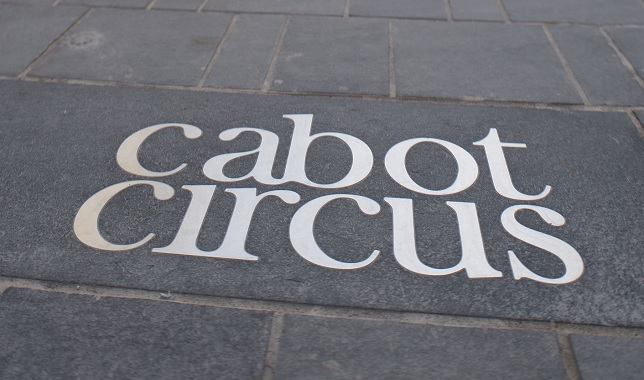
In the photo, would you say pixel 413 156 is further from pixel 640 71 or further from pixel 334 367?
pixel 640 71

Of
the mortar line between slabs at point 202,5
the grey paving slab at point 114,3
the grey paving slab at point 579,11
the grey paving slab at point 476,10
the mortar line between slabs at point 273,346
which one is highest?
the grey paving slab at point 579,11

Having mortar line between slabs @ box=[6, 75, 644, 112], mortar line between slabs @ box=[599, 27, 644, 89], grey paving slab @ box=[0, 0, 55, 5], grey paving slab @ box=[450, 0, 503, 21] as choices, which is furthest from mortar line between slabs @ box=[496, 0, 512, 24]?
grey paving slab @ box=[0, 0, 55, 5]

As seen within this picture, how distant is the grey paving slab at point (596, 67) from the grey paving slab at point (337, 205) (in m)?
0.26

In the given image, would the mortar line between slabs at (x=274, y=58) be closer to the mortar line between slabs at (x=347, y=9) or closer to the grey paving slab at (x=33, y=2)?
the mortar line between slabs at (x=347, y=9)

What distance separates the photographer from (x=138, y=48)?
433cm

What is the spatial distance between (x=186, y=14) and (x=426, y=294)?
3270mm

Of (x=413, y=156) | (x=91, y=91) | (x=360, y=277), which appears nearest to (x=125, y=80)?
(x=91, y=91)

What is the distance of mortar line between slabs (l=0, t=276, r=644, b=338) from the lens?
235 cm

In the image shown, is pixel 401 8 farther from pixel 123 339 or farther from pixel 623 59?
pixel 123 339

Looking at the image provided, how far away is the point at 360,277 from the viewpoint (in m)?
2.55

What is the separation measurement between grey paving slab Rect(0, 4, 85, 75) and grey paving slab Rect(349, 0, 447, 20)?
6.97 feet

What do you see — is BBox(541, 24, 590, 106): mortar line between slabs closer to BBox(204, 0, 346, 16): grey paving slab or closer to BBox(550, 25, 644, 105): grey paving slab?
BBox(550, 25, 644, 105): grey paving slab

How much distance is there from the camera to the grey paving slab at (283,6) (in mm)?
4922

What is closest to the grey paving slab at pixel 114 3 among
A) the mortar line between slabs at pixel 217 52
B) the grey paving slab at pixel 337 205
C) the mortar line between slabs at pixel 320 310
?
the mortar line between slabs at pixel 217 52
